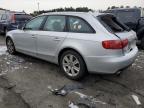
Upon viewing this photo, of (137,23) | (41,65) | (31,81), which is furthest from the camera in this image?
(137,23)

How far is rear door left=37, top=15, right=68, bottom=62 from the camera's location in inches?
221

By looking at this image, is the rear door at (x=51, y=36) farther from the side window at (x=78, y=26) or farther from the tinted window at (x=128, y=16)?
the tinted window at (x=128, y=16)

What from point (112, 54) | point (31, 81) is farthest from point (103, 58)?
point (31, 81)

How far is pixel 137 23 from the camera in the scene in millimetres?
9609

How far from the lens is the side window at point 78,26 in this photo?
16.8 feet

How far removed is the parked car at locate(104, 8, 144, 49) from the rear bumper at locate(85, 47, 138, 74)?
464 cm

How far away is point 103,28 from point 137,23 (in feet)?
17.0

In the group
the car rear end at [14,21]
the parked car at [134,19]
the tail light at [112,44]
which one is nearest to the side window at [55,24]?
the tail light at [112,44]

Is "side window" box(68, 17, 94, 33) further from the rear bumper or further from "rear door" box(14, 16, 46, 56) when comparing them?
"rear door" box(14, 16, 46, 56)

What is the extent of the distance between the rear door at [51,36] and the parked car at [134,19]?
4619 millimetres

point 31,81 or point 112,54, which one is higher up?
point 112,54

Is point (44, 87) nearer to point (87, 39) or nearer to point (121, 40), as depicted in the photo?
point (87, 39)

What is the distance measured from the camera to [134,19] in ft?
32.1

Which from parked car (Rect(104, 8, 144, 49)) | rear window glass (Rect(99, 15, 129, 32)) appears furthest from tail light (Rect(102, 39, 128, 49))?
parked car (Rect(104, 8, 144, 49))
